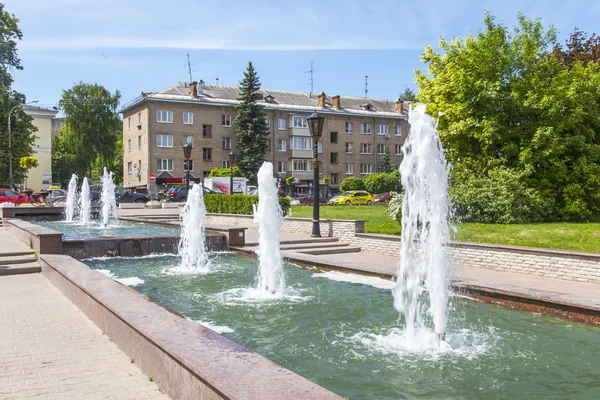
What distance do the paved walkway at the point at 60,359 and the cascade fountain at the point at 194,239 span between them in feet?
15.9

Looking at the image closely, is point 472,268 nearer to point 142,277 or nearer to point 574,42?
point 142,277

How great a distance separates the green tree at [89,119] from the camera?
187ft

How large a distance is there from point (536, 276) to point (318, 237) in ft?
23.1

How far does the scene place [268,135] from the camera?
189ft

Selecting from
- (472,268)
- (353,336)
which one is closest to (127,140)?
(472,268)

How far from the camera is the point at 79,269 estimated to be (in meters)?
8.74

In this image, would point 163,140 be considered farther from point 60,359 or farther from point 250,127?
point 60,359

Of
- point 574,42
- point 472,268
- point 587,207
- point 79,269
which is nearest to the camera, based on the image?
point 79,269

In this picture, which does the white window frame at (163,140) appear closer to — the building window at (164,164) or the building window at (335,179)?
the building window at (164,164)

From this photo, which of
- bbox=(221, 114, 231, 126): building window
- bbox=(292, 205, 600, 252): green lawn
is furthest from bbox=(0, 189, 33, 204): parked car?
bbox=(221, 114, 231, 126): building window

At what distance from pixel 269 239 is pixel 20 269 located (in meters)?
4.92

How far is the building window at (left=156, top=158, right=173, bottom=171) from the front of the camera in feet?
171

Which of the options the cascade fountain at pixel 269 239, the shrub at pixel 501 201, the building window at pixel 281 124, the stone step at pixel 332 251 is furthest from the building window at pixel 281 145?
the cascade fountain at pixel 269 239

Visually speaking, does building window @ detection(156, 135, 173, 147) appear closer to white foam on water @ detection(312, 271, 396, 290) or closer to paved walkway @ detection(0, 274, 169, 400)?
white foam on water @ detection(312, 271, 396, 290)
